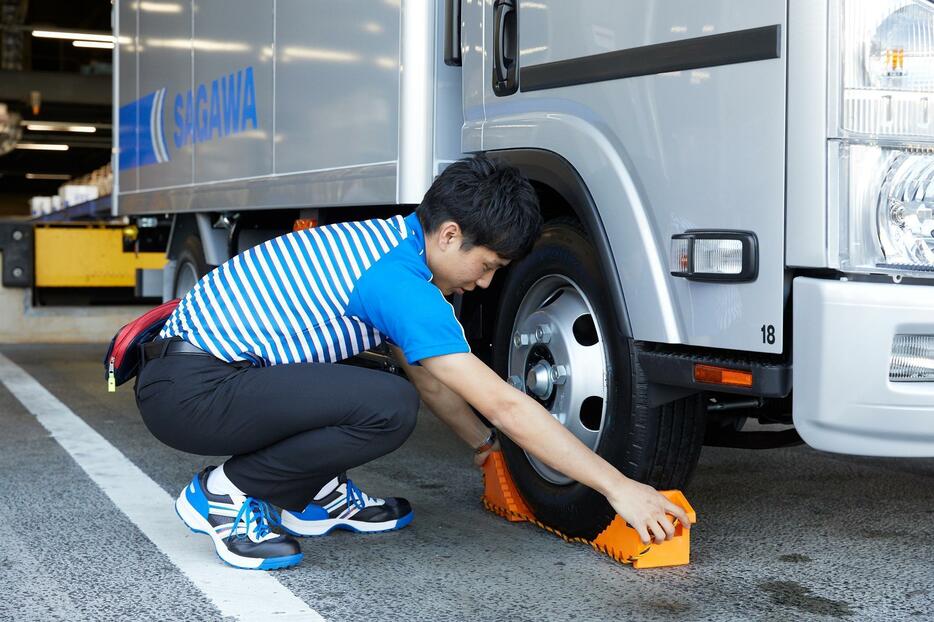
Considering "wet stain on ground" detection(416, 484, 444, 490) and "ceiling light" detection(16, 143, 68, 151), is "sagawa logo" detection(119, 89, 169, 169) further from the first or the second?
"ceiling light" detection(16, 143, 68, 151)

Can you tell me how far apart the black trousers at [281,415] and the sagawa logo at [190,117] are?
2.29 m

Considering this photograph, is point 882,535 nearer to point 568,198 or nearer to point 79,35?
point 568,198

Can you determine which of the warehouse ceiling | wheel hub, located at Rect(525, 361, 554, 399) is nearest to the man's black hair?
wheel hub, located at Rect(525, 361, 554, 399)

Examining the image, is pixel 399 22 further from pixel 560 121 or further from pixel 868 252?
pixel 868 252

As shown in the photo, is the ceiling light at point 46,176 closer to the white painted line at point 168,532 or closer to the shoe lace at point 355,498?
the white painted line at point 168,532

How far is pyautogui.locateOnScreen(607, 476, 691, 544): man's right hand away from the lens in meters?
2.64

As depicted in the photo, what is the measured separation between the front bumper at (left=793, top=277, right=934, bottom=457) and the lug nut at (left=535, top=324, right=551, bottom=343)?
3.00 feet

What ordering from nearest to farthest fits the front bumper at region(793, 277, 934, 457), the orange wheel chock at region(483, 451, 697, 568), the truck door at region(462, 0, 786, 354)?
the front bumper at region(793, 277, 934, 457)
the truck door at region(462, 0, 786, 354)
the orange wheel chock at region(483, 451, 697, 568)

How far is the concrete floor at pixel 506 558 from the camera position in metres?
2.68

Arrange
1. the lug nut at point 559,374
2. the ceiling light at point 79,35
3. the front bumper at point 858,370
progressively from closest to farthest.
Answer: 1. the front bumper at point 858,370
2. the lug nut at point 559,374
3. the ceiling light at point 79,35

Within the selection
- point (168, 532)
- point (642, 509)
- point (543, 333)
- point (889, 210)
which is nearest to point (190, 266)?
point (168, 532)

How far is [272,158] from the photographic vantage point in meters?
4.86

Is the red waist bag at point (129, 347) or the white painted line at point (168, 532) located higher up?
the red waist bag at point (129, 347)

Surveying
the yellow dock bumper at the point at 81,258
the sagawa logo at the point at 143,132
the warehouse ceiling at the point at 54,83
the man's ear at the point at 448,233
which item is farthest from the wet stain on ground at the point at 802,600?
the warehouse ceiling at the point at 54,83
